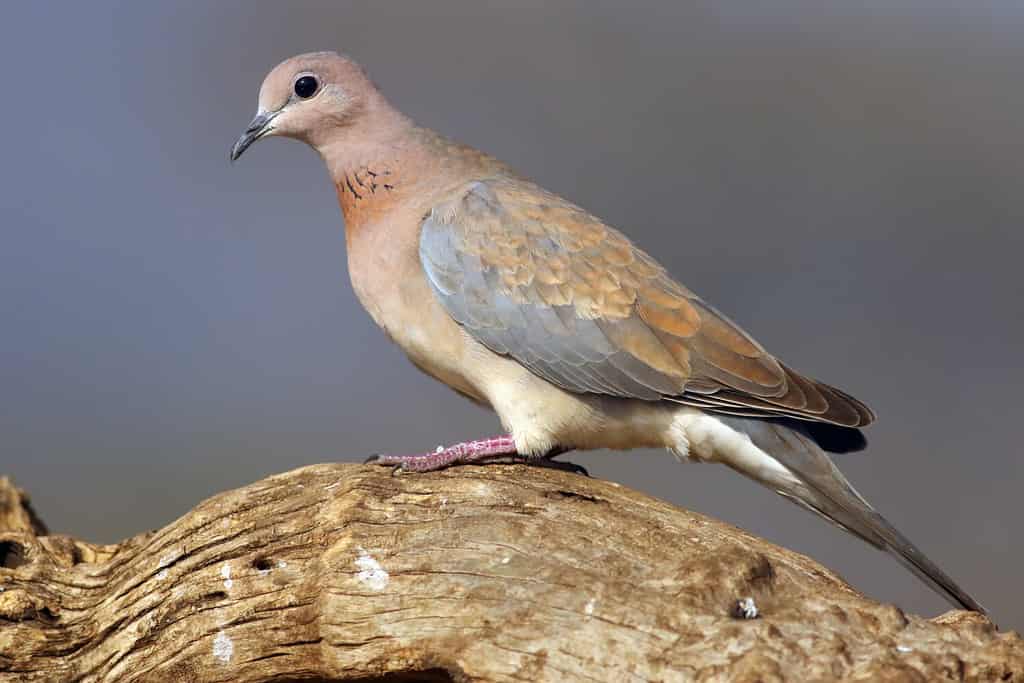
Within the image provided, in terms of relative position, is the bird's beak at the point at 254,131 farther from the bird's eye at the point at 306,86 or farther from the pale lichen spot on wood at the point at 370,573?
the pale lichen spot on wood at the point at 370,573

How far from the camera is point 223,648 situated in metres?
3.48

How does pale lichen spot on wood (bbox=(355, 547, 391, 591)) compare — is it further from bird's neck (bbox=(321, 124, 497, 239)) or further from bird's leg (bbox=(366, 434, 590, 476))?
bird's neck (bbox=(321, 124, 497, 239))

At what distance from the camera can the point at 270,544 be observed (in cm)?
357

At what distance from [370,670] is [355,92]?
2230mm

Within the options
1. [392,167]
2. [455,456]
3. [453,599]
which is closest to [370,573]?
[453,599]

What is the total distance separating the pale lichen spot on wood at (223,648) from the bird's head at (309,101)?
6.22ft

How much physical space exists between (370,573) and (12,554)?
1.31 metres

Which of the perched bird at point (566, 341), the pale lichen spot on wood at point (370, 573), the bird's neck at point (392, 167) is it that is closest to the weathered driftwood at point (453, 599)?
the pale lichen spot on wood at point (370, 573)

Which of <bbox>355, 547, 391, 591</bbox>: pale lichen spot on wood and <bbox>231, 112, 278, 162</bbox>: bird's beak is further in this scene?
<bbox>231, 112, 278, 162</bbox>: bird's beak

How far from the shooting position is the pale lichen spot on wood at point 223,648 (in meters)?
3.48

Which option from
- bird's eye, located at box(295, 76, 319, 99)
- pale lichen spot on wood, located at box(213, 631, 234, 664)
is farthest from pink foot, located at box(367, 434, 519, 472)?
bird's eye, located at box(295, 76, 319, 99)

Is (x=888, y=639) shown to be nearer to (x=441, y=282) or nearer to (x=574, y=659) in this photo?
(x=574, y=659)

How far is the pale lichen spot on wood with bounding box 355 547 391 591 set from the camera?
3404 millimetres

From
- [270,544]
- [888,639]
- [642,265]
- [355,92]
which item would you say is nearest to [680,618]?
[888,639]
